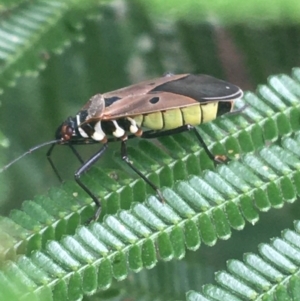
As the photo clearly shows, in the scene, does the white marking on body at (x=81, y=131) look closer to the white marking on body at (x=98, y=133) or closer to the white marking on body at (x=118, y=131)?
the white marking on body at (x=98, y=133)

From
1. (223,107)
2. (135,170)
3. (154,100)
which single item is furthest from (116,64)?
(135,170)

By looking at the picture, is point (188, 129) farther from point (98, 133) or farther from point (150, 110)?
point (98, 133)

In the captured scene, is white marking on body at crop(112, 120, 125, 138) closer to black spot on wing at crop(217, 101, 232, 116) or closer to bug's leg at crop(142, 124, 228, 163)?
bug's leg at crop(142, 124, 228, 163)

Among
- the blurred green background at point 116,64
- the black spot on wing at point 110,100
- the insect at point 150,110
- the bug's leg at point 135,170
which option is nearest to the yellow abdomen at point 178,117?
the insect at point 150,110

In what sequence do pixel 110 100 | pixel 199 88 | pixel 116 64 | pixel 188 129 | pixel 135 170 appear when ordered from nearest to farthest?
pixel 135 170
pixel 188 129
pixel 199 88
pixel 110 100
pixel 116 64

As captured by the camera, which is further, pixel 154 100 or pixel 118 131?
pixel 118 131

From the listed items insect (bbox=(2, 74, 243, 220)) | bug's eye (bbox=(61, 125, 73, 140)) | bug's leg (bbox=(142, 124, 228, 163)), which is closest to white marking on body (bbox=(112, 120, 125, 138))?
insect (bbox=(2, 74, 243, 220))

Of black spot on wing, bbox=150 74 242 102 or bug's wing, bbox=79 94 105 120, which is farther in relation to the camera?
bug's wing, bbox=79 94 105 120
